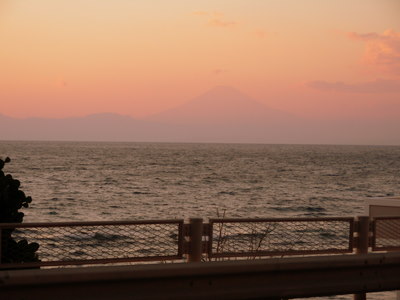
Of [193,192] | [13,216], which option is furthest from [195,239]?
[193,192]

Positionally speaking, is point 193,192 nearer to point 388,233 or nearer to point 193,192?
point 193,192

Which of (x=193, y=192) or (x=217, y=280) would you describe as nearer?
(x=217, y=280)

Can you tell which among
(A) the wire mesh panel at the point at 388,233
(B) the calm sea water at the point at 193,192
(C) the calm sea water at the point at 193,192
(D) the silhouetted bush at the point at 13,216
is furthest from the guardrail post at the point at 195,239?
(B) the calm sea water at the point at 193,192

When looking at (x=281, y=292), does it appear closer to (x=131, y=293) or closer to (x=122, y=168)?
(x=131, y=293)

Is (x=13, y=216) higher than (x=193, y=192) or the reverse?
higher

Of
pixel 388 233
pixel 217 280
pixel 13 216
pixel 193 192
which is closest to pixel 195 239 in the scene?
pixel 13 216

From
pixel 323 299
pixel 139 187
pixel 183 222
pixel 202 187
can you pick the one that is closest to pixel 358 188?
pixel 202 187

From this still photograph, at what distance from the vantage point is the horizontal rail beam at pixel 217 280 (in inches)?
222

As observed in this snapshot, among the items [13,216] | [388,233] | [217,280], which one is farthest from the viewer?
[388,233]

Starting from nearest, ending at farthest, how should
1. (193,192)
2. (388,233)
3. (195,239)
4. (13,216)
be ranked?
1. (195,239)
2. (13,216)
3. (388,233)
4. (193,192)

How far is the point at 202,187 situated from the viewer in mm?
91125

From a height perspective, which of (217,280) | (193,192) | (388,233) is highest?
(217,280)

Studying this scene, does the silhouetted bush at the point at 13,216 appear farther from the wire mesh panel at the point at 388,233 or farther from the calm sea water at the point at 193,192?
the calm sea water at the point at 193,192

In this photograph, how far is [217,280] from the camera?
20.6 feet
